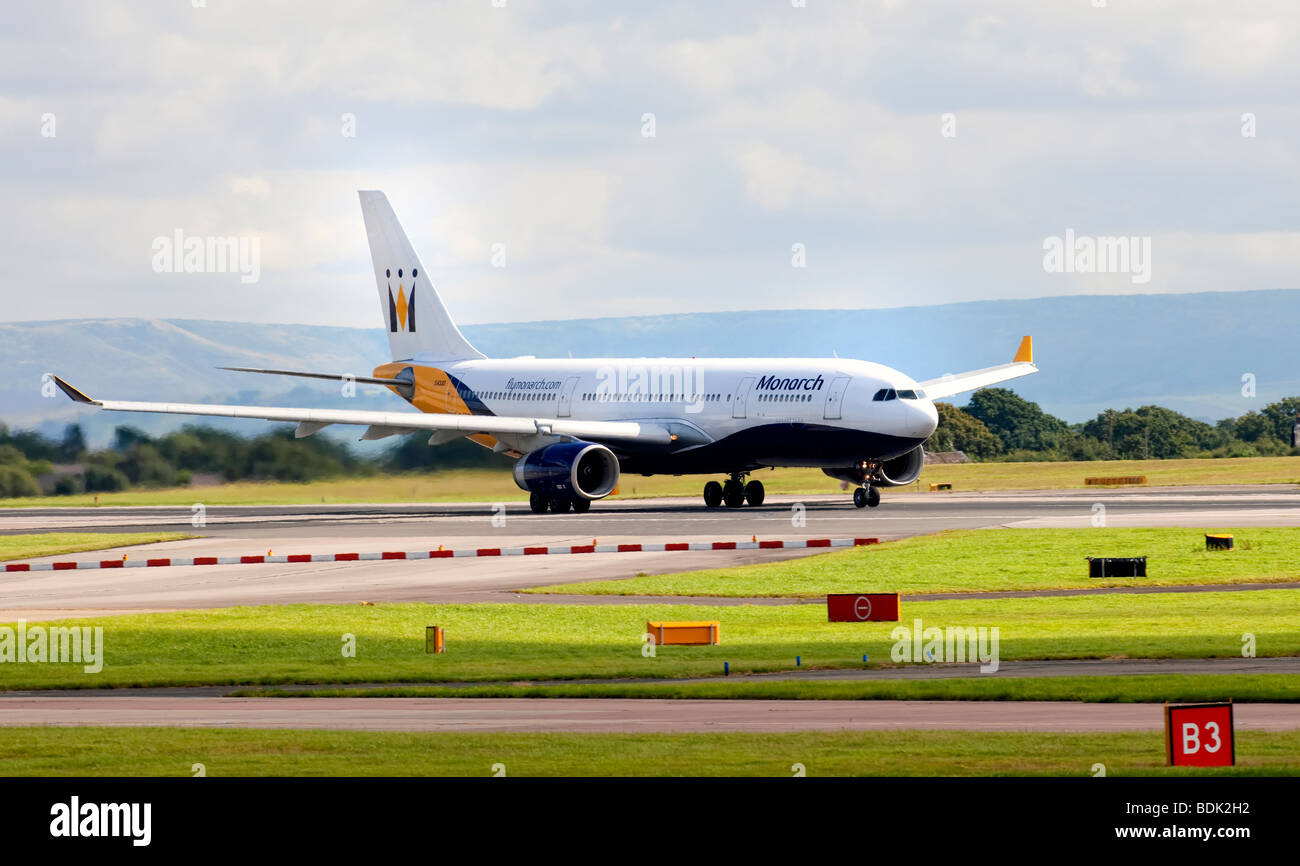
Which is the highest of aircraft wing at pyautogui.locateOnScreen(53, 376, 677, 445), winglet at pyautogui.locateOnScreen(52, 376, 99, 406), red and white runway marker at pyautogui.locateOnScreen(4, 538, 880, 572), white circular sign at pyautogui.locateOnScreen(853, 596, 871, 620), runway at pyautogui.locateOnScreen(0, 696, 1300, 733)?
winglet at pyautogui.locateOnScreen(52, 376, 99, 406)

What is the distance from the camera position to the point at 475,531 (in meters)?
59.1

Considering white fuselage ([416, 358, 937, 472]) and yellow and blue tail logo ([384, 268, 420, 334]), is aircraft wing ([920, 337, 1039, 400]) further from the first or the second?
yellow and blue tail logo ([384, 268, 420, 334])

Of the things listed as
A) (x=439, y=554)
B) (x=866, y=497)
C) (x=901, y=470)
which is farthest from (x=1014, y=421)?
(x=439, y=554)

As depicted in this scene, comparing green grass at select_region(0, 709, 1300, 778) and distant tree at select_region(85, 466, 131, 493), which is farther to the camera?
distant tree at select_region(85, 466, 131, 493)

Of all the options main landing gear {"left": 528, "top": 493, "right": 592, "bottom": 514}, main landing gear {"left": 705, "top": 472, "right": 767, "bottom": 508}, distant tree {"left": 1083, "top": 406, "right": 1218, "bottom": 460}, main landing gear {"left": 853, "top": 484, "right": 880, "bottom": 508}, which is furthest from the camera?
distant tree {"left": 1083, "top": 406, "right": 1218, "bottom": 460}

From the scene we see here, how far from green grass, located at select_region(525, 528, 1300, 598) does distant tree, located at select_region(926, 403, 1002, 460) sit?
110626 mm

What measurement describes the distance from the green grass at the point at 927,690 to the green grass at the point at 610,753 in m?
3.42

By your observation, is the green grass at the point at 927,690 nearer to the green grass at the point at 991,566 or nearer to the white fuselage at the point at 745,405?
the green grass at the point at 991,566

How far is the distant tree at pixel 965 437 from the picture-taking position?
163m

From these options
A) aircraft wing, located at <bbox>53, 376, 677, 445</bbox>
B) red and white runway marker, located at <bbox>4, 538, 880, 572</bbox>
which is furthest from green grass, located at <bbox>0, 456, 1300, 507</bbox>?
red and white runway marker, located at <bbox>4, 538, 880, 572</bbox>

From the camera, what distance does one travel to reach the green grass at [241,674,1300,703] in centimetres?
2288

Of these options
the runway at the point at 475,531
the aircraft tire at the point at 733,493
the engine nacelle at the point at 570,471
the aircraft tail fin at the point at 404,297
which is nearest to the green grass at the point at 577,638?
the runway at the point at 475,531

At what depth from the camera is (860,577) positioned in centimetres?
4228
